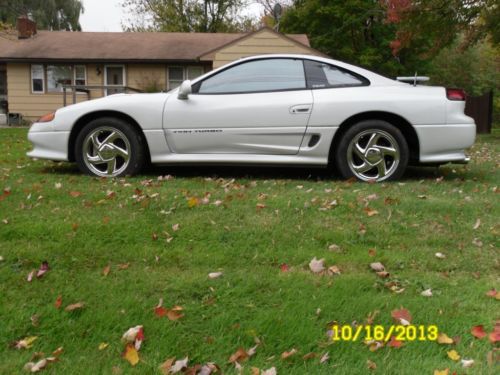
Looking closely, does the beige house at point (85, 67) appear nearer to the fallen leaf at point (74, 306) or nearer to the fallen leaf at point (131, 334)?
the fallen leaf at point (74, 306)

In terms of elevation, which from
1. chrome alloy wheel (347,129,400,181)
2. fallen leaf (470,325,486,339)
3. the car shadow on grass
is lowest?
fallen leaf (470,325,486,339)

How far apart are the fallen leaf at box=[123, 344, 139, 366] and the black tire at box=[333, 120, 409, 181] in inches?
134

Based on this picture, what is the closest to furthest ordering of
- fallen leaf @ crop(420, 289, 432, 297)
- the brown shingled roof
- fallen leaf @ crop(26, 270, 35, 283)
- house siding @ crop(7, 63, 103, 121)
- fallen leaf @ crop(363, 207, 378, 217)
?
fallen leaf @ crop(420, 289, 432, 297) < fallen leaf @ crop(26, 270, 35, 283) < fallen leaf @ crop(363, 207, 378, 217) < the brown shingled roof < house siding @ crop(7, 63, 103, 121)

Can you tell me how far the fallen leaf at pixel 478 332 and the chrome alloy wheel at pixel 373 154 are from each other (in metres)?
2.85

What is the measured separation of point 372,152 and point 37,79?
17.5 meters

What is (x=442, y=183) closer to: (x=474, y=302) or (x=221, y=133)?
(x=221, y=133)

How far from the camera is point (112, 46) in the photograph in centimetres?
1972

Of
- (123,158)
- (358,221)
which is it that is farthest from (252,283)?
(123,158)

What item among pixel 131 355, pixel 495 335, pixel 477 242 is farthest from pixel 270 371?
pixel 477 242

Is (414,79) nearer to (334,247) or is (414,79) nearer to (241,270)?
(334,247)

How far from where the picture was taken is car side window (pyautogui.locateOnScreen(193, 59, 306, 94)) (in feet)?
17.3

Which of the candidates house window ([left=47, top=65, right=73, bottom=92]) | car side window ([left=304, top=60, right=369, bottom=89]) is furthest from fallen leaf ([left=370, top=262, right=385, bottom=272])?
house window ([left=47, top=65, right=73, bottom=92])

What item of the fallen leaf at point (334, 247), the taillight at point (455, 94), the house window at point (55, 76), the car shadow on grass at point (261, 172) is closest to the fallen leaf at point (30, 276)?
the fallen leaf at point (334, 247)

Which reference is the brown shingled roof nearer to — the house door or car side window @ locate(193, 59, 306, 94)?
the house door
